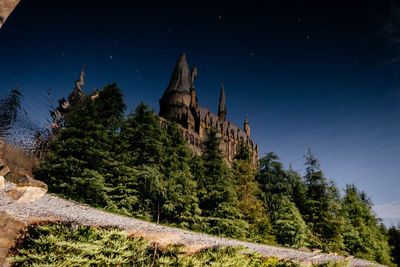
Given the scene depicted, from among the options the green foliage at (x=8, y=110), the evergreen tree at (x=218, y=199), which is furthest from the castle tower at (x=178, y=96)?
the green foliage at (x=8, y=110)

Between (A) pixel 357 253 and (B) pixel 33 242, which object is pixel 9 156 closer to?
(B) pixel 33 242

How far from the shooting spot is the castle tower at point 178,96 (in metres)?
48.0

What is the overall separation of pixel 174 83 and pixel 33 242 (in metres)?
48.6

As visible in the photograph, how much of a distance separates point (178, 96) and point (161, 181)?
3748cm

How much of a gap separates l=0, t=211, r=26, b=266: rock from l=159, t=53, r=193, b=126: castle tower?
4021cm

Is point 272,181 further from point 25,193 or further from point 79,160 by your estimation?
point 25,193

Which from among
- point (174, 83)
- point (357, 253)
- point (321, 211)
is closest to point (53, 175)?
point (321, 211)

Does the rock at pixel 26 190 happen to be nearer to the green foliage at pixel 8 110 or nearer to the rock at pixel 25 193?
the rock at pixel 25 193

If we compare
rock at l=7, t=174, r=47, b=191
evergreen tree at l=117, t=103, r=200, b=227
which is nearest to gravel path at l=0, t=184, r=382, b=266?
rock at l=7, t=174, r=47, b=191

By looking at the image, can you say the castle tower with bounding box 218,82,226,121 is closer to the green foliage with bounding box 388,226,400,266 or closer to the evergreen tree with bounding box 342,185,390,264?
the evergreen tree with bounding box 342,185,390,264

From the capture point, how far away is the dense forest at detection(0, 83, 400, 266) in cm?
1216

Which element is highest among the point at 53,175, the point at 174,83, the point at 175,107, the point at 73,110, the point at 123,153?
the point at 174,83

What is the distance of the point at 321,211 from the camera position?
22.0m

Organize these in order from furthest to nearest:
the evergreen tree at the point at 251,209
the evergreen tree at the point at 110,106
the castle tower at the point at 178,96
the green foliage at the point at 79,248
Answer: the castle tower at the point at 178,96 < the evergreen tree at the point at 251,209 < the evergreen tree at the point at 110,106 < the green foliage at the point at 79,248
